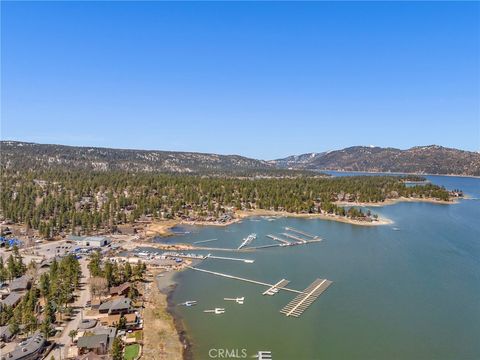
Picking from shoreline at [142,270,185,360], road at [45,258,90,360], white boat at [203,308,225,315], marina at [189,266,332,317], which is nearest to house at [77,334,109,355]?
road at [45,258,90,360]

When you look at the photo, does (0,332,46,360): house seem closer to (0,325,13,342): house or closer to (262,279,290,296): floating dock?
(0,325,13,342): house

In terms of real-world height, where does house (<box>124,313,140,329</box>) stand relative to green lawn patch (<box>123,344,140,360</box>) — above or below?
above

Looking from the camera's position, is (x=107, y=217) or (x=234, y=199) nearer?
(x=107, y=217)

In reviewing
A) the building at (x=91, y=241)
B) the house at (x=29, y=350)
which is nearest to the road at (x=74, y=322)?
the house at (x=29, y=350)

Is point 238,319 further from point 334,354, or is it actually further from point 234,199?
point 234,199

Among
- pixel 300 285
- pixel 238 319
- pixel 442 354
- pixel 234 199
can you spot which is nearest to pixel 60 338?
pixel 238 319

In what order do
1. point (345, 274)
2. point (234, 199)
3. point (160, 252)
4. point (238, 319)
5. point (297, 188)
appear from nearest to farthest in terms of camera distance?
point (238, 319)
point (345, 274)
point (160, 252)
point (234, 199)
point (297, 188)

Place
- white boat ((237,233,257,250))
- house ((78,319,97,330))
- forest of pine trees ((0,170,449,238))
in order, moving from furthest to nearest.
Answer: forest of pine trees ((0,170,449,238)) → white boat ((237,233,257,250)) → house ((78,319,97,330))
